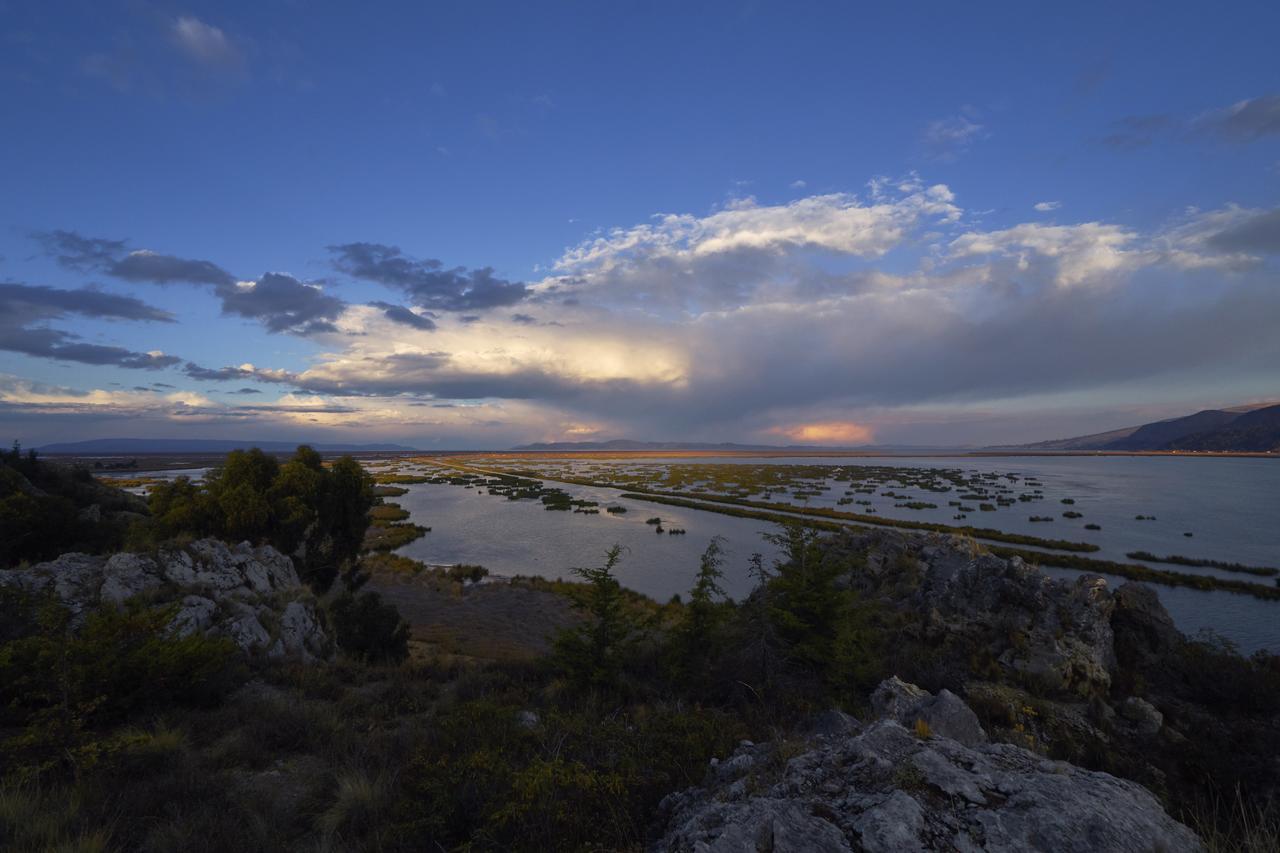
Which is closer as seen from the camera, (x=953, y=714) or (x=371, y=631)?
(x=953, y=714)

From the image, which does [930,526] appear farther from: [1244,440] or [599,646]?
[1244,440]

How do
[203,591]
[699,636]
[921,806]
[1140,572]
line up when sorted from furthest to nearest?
1. [1140,572]
2. [203,591]
3. [699,636]
4. [921,806]

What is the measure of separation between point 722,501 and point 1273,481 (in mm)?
78251

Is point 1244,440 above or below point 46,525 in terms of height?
above

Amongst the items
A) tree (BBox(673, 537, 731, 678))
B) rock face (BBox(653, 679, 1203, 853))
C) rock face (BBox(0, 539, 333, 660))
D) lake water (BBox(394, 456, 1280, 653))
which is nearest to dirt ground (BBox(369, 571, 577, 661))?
lake water (BBox(394, 456, 1280, 653))

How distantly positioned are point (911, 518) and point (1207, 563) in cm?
1775

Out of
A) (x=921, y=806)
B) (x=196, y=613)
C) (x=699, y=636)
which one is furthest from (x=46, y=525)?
(x=921, y=806)

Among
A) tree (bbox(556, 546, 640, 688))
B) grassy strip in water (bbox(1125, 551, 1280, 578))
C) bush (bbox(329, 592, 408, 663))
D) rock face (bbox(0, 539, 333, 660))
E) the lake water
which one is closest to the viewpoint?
tree (bbox(556, 546, 640, 688))

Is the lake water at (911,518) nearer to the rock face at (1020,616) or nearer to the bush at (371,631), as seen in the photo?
the rock face at (1020,616)

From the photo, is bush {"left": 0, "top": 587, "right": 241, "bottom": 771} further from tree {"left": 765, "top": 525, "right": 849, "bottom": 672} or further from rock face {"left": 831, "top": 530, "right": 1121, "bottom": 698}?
rock face {"left": 831, "top": 530, "right": 1121, "bottom": 698}

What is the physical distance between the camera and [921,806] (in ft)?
10.9

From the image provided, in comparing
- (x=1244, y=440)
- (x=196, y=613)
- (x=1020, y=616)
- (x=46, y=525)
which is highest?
(x=1244, y=440)

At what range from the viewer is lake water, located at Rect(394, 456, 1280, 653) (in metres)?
20.7

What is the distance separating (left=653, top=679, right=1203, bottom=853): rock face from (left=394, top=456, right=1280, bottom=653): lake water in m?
19.6
